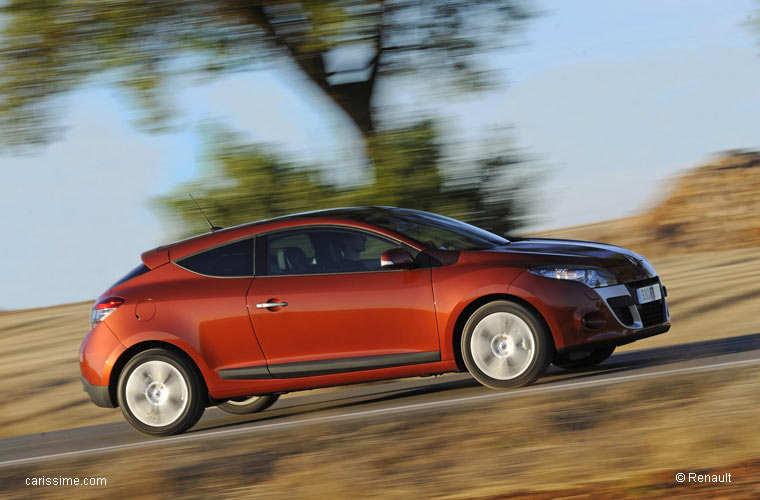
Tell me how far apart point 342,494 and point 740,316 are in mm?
9977

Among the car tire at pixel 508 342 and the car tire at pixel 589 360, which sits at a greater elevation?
the car tire at pixel 508 342

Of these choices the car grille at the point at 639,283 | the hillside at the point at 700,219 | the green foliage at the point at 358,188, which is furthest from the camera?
the hillside at the point at 700,219

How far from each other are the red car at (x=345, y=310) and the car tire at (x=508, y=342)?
0.01m

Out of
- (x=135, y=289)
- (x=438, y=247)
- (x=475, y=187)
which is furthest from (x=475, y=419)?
(x=475, y=187)

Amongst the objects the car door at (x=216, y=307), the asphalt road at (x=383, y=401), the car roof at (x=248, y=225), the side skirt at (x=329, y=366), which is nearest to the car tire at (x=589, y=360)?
the asphalt road at (x=383, y=401)

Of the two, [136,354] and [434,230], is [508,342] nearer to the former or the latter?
[434,230]

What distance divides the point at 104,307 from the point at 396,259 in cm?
245

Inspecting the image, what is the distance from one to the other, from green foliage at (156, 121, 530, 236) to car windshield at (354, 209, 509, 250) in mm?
3202

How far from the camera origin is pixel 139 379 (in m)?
8.65

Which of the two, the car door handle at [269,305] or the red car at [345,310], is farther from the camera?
the car door handle at [269,305]

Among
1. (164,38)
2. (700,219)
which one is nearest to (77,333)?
(164,38)

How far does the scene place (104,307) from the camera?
348 inches

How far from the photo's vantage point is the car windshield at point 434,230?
8.55 meters

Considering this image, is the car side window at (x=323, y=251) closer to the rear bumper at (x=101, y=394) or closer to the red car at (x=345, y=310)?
the red car at (x=345, y=310)
